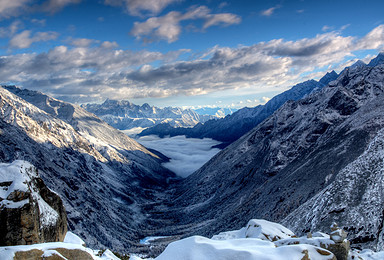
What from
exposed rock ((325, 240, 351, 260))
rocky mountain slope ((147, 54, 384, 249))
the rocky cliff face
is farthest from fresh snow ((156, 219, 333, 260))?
rocky mountain slope ((147, 54, 384, 249))

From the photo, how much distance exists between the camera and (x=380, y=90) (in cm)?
10506

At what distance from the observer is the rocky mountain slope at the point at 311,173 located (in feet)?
135

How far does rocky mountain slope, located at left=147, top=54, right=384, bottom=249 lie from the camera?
1618 inches

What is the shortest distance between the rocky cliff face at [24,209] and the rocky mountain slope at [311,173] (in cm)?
3759

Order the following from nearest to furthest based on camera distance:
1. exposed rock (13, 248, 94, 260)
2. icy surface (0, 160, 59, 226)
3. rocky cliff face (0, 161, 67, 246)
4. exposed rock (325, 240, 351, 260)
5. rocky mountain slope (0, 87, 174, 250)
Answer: exposed rock (13, 248, 94, 260), exposed rock (325, 240, 351, 260), rocky cliff face (0, 161, 67, 246), icy surface (0, 160, 59, 226), rocky mountain slope (0, 87, 174, 250)

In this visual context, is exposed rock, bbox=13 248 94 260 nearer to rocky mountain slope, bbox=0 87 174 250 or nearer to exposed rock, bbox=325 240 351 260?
exposed rock, bbox=325 240 351 260

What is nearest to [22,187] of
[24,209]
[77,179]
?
[24,209]

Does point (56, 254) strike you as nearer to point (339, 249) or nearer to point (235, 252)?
point (235, 252)

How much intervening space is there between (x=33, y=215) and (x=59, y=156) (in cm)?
14249

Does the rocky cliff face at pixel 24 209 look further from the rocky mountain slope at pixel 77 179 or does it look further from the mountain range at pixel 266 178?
the rocky mountain slope at pixel 77 179

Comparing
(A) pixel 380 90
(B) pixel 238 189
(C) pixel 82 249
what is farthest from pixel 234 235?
(A) pixel 380 90

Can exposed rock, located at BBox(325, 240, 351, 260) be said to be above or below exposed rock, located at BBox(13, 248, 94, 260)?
below

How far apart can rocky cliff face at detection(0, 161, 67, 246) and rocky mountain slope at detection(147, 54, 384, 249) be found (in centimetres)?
3759

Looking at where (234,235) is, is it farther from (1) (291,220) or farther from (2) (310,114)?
(2) (310,114)
